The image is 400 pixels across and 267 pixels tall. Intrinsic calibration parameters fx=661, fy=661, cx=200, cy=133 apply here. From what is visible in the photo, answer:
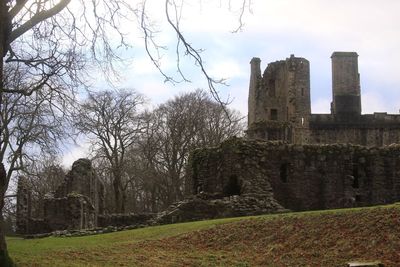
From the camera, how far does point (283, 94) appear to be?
60188 millimetres

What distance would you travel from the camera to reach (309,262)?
1494 cm

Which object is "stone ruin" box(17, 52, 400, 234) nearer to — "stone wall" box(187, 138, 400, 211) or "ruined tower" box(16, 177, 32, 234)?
"stone wall" box(187, 138, 400, 211)

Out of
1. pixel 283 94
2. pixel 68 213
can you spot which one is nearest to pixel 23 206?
pixel 68 213

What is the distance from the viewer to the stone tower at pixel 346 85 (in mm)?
59094

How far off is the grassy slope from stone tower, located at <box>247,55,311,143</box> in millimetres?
36180

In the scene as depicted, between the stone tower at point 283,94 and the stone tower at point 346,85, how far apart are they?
2626mm

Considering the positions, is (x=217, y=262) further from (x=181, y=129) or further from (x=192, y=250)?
(x=181, y=129)

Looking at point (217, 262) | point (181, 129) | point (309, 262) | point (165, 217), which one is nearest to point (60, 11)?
point (217, 262)

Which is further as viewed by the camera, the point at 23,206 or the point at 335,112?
the point at 335,112

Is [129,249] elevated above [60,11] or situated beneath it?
situated beneath

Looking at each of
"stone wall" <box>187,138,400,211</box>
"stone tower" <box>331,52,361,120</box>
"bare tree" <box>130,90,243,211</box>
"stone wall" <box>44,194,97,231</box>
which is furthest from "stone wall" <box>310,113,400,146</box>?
"stone wall" <box>44,194,97,231</box>

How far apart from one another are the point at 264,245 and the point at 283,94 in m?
44.0

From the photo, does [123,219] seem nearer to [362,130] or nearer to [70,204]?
[70,204]

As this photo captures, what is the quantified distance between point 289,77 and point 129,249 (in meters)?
43.0
